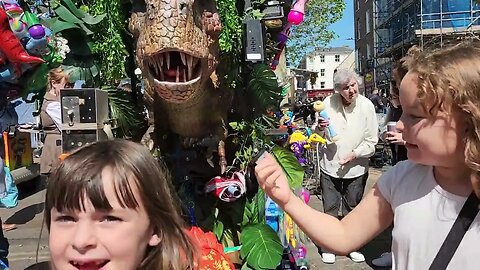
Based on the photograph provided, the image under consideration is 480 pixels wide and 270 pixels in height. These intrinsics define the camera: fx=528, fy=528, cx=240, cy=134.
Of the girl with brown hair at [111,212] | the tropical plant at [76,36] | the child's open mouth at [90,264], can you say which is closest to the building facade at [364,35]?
the tropical plant at [76,36]

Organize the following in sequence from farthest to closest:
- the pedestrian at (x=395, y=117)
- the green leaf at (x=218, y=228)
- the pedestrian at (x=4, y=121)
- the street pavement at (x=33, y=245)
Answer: the street pavement at (x=33, y=245) < the pedestrian at (x=4, y=121) < the green leaf at (x=218, y=228) < the pedestrian at (x=395, y=117)

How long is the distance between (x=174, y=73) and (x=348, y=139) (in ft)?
8.75

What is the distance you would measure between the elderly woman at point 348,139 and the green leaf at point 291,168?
1883 mm

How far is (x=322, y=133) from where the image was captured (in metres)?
4.54

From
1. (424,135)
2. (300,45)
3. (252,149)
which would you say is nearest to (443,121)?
(424,135)

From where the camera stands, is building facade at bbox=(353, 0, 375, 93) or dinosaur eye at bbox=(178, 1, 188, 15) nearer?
dinosaur eye at bbox=(178, 1, 188, 15)

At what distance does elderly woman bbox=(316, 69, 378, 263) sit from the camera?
4391 mm

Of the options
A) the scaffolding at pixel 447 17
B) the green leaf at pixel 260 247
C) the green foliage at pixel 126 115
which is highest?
the scaffolding at pixel 447 17

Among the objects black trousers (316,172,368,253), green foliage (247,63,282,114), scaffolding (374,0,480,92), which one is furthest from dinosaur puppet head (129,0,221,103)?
scaffolding (374,0,480,92)

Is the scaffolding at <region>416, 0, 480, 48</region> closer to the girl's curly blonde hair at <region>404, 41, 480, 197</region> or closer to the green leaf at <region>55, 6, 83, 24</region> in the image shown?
the green leaf at <region>55, 6, 83, 24</region>

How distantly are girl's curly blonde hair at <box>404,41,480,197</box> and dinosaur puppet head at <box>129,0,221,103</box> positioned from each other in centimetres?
88

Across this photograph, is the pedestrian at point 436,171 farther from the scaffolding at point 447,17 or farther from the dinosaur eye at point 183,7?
the scaffolding at point 447,17

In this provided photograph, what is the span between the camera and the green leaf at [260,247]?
261 cm

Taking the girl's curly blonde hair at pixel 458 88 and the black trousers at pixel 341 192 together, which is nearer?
the girl's curly blonde hair at pixel 458 88
